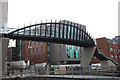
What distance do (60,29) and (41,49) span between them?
49643mm

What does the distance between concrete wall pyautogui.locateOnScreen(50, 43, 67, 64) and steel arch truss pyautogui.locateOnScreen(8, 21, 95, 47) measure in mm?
36784

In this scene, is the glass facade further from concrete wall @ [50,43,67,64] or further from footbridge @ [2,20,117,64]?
footbridge @ [2,20,117,64]

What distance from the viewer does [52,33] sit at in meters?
37.8

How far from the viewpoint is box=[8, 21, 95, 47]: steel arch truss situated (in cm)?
3478

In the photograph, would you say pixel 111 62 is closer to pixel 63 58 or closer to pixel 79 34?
pixel 79 34

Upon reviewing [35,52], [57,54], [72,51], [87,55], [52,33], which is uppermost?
[52,33]

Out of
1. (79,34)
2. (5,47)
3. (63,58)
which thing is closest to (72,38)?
(79,34)

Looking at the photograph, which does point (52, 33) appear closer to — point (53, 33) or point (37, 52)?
point (53, 33)

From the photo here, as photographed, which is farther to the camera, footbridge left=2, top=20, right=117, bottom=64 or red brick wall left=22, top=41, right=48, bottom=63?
red brick wall left=22, top=41, right=48, bottom=63

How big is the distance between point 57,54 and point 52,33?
47.2 metres

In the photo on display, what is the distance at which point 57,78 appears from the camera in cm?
2125

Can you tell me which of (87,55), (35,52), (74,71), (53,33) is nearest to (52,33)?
(53,33)

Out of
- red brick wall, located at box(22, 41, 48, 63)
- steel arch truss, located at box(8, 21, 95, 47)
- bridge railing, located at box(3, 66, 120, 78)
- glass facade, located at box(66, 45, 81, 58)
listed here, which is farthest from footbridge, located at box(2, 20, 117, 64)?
red brick wall, located at box(22, 41, 48, 63)

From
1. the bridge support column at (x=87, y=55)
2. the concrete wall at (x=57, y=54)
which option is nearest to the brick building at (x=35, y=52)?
the concrete wall at (x=57, y=54)
